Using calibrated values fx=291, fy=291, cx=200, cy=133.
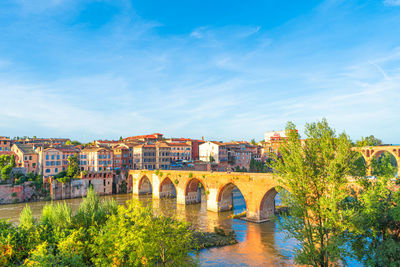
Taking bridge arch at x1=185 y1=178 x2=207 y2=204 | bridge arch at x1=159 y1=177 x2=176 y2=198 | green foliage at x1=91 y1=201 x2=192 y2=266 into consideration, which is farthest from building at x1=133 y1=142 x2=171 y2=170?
green foliage at x1=91 y1=201 x2=192 y2=266

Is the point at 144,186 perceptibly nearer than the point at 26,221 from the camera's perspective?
No

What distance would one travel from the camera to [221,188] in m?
51.4

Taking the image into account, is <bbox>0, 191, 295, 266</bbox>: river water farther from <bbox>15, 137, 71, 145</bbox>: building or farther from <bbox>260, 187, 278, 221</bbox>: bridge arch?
<bbox>15, 137, 71, 145</bbox>: building

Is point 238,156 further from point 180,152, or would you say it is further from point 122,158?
point 122,158

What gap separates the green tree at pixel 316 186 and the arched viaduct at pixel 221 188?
573 cm

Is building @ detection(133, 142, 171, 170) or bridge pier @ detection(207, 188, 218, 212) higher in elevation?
building @ detection(133, 142, 171, 170)

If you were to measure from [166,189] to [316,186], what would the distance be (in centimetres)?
5067

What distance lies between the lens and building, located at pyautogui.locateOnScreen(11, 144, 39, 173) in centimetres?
7344

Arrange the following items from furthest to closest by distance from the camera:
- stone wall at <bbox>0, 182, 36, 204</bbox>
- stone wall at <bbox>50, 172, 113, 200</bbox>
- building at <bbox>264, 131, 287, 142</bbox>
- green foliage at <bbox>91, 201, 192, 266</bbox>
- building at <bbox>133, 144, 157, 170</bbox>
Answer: building at <bbox>264, 131, 287, 142</bbox>
building at <bbox>133, 144, 157, 170</bbox>
stone wall at <bbox>50, 172, 113, 200</bbox>
stone wall at <bbox>0, 182, 36, 204</bbox>
green foliage at <bbox>91, 201, 192, 266</bbox>

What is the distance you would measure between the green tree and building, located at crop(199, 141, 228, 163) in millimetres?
78681

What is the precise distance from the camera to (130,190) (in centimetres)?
8388

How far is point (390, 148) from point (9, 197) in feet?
338

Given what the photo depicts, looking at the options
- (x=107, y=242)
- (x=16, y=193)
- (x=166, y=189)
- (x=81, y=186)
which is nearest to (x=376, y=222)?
(x=107, y=242)

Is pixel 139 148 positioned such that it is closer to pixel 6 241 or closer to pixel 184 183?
pixel 184 183
